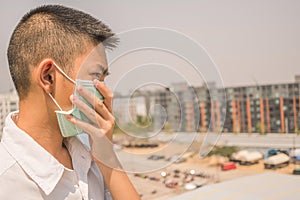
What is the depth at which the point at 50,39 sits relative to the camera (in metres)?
0.59

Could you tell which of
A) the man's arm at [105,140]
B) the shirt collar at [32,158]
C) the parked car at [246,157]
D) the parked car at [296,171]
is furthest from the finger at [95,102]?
the parked car at [246,157]

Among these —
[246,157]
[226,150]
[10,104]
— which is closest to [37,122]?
[10,104]

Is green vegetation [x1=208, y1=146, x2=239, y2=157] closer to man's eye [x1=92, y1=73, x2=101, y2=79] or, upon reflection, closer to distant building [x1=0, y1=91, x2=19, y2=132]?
distant building [x1=0, y1=91, x2=19, y2=132]

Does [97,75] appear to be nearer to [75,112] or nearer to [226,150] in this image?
[75,112]

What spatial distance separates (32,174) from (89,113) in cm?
13

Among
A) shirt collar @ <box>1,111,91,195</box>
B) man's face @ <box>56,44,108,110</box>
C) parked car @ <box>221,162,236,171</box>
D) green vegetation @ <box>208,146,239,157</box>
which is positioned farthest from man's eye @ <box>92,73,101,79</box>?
green vegetation @ <box>208,146,239,157</box>

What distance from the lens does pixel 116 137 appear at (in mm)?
645

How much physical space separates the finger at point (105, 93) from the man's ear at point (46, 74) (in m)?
0.07

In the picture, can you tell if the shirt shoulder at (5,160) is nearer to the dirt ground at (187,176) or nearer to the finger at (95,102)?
the finger at (95,102)

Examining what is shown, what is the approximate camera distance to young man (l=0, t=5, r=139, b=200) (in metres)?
0.57

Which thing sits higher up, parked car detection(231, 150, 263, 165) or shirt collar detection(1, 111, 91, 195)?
shirt collar detection(1, 111, 91, 195)

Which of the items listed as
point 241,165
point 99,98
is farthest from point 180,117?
point 241,165

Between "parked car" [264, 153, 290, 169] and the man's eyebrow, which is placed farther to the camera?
"parked car" [264, 153, 290, 169]

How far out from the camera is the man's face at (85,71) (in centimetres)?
60
